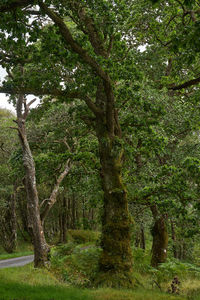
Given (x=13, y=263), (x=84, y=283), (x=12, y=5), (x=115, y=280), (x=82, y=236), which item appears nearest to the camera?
(x=12, y=5)

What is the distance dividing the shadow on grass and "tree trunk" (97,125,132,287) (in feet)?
5.32

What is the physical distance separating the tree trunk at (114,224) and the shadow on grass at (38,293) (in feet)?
5.32

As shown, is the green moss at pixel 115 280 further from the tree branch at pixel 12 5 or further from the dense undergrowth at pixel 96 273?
the tree branch at pixel 12 5

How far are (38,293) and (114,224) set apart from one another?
3.54 meters

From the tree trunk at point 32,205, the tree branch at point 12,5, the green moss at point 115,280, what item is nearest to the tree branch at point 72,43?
the tree branch at point 12,5

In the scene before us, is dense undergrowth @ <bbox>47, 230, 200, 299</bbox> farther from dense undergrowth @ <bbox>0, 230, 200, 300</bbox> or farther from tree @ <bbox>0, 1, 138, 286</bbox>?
tree @ <bbox>0, 1, 138, 286</bbox>

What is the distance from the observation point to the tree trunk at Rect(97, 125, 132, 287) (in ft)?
31.8

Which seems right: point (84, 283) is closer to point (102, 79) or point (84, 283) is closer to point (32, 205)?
point (32, 205)

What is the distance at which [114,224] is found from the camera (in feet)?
33.8

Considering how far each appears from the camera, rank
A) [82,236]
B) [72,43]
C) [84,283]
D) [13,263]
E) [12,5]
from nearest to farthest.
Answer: [12,5] → [72,43] → [84,283] → [13,263] → [82,236]

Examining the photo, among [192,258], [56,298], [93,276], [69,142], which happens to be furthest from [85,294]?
[192,258]

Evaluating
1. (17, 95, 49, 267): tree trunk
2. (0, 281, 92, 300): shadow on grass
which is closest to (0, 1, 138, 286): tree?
(0, 281, 92, 300): shadow on grass

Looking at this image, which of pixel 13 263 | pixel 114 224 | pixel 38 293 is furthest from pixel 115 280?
pixel 13 263

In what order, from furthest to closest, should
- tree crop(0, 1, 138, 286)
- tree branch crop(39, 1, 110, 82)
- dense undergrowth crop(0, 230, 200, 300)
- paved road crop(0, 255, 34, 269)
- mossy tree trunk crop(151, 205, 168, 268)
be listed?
paved road crop(0, 255, 34, 269) < mossy tree trunk crop(151, 205, 168, 268) < tree crop(0, 1, 138, 286) < tree branch crop(39, 1, 110, 82) < dense undergrowth crop(0, 230, 200, 300)
